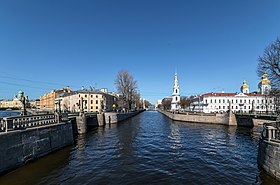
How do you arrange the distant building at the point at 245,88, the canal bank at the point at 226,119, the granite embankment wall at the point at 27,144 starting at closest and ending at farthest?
the granite embankment wall at the point at 27,144
the canal bank at the point at 226,119
the distant building at the point at 245,88

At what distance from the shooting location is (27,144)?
13695 mm

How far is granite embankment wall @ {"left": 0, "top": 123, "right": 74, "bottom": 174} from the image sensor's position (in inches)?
457

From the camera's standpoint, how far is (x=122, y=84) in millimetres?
71312

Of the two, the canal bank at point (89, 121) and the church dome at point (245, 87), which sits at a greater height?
the church dome at point (245, 87)

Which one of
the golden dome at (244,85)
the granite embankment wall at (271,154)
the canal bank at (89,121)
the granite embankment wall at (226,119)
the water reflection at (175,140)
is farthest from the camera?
the golden dome at (244,85)

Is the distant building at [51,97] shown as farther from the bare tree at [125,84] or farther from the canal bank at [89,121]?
the canal bank at [89,121]

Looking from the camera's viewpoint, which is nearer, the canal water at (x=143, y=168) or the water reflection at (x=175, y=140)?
the canal water at (x=143, y=168)

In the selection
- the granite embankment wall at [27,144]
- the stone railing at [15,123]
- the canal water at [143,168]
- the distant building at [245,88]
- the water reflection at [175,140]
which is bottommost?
the water reflection at [175,140]

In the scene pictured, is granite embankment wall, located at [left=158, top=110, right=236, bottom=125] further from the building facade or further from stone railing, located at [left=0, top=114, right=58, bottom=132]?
stone railing, located at [left=0, top=114, right=58, bottom=132]

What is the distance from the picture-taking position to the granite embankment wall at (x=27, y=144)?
11608mm

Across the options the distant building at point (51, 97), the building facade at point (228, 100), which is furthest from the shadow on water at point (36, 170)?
the distant building at point (51, 97)

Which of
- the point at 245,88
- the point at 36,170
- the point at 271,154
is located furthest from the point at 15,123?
the point at 245,88

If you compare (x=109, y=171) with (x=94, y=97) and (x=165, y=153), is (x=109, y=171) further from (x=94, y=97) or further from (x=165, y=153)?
(x=94, y=97)

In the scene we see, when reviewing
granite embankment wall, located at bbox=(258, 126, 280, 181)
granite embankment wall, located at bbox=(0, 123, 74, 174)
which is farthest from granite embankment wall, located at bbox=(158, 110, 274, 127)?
granite embankment wall, located at bbox=(0, 123, 74, 174)
